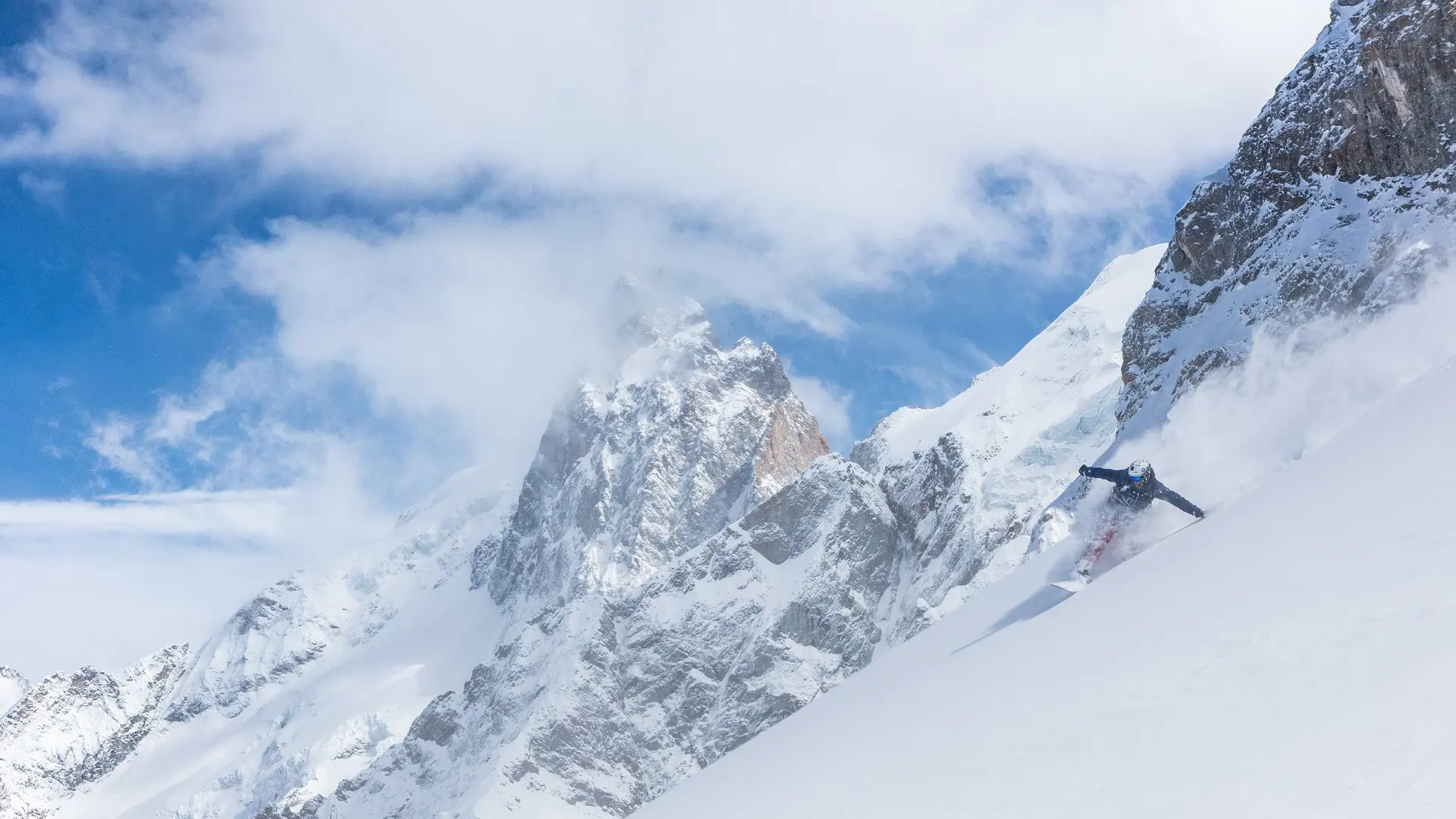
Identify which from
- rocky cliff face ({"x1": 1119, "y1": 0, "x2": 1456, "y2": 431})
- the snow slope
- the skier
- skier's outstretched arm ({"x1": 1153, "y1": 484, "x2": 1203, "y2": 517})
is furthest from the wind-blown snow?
the snow slope

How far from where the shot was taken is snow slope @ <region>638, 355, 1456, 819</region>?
687 cm

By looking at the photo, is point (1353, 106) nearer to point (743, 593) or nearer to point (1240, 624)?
point (1240, 624)

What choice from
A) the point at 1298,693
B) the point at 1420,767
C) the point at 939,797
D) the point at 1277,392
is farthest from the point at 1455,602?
the point at 1277,392

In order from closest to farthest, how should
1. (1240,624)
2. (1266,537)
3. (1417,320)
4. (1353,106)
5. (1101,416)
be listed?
(1240,624) < (1266,537) < (1417,320) < (1353,106) < (1101,416)

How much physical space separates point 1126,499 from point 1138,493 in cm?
33

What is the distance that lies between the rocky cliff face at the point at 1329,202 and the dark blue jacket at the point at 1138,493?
1454cm

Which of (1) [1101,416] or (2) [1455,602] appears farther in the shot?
(1) [1101,416]

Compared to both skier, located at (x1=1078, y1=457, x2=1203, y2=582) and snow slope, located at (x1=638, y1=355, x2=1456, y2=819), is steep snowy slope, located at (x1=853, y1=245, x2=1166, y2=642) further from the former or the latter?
snow slope, located at (x1=638, y1=355, x2=1456, y2=819)

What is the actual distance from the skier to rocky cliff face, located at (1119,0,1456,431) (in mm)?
14534

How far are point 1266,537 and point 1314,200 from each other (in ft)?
109

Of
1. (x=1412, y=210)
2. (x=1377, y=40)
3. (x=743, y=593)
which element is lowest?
(x=1412, y=210)

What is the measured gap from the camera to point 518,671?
16412cm

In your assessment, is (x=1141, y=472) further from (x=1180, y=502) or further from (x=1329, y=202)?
(x=1329, y=202)

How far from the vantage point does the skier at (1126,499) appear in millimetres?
17828
